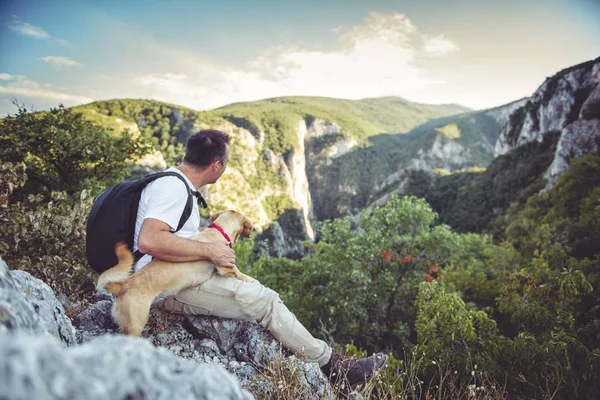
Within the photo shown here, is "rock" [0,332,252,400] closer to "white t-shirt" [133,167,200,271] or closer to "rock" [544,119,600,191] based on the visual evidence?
"white t-shirt" [133,167,200,271]

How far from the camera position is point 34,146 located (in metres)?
9.62

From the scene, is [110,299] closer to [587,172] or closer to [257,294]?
[257,294]

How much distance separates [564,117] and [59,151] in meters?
68.5

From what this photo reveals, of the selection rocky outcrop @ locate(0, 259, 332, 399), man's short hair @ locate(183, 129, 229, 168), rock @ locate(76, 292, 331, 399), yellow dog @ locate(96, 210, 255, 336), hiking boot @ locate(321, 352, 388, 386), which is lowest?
hiking boot @ locate(321, 352, 388, 386)

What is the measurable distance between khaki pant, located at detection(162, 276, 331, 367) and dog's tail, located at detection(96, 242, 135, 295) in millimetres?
690

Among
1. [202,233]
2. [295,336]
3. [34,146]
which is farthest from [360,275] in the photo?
[34,146]

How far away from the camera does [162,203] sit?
3.26 m

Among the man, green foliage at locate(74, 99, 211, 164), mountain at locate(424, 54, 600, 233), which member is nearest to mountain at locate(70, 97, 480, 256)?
green foliage at locate(74, 99, 211, 164)

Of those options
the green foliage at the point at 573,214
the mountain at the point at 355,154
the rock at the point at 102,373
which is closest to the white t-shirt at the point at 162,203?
the rock at the point at 102,373

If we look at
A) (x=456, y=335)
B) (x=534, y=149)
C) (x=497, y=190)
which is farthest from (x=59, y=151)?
(x=534, y=149)

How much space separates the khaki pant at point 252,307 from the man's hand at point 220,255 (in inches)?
9.8

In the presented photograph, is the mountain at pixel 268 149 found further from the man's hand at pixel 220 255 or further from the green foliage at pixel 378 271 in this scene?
the man's hand at pixel 220 255

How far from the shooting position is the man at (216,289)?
3.36 metres

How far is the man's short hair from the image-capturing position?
12.2 feet
